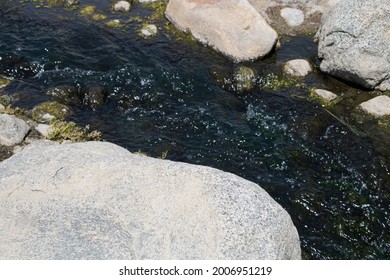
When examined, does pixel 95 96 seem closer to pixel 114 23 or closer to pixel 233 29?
pixel 114 23

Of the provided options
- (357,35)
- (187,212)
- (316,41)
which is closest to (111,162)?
(187,212)

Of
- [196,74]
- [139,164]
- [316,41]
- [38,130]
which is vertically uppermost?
[139,164]

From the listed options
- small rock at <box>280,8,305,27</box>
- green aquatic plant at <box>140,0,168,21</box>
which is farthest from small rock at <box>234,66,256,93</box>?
green aquatic plant at <box>140,0,168,21</box>

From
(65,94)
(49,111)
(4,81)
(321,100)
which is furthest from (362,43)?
(4,81)

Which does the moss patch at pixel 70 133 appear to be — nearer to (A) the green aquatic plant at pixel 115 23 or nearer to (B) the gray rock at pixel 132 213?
(B) the gray rock at pixel 132 213

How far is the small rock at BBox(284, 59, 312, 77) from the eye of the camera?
14.8m

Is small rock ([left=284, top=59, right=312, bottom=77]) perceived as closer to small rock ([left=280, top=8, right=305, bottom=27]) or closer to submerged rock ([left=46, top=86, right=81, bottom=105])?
small rock ([left=280, top=8, right=305, bottom=27])

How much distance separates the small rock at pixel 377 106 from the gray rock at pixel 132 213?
7003mm

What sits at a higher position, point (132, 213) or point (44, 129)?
point (132, 213)

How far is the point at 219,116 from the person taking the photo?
42.1ft

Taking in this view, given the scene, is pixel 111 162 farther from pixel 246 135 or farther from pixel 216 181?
pixel 246 135

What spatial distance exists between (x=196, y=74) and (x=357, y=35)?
15.3ft

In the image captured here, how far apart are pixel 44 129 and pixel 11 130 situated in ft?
2.54

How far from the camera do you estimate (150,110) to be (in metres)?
12.9
